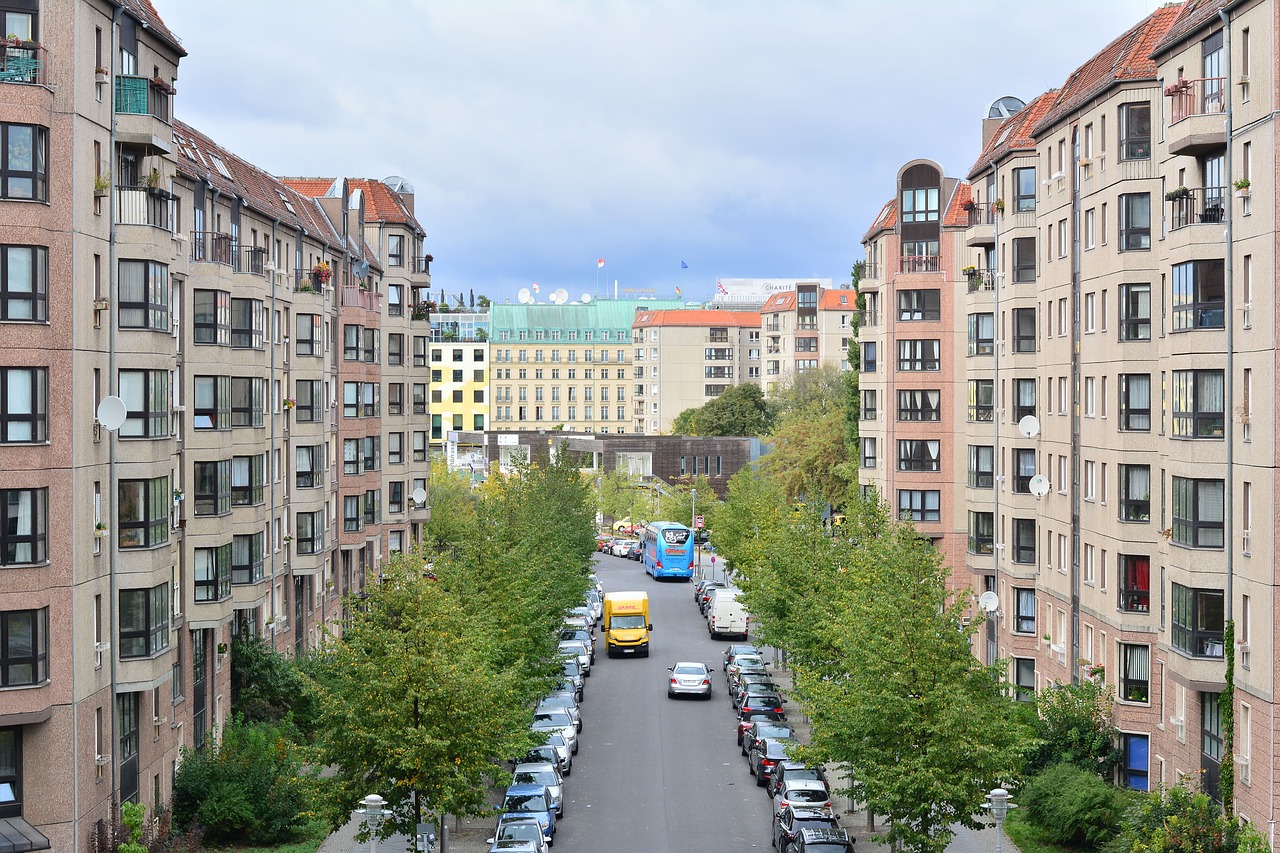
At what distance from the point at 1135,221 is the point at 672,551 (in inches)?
2430

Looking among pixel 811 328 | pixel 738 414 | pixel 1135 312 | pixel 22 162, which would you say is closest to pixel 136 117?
pixel 22 162

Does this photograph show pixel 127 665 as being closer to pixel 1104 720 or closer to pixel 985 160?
pixel 1104 720

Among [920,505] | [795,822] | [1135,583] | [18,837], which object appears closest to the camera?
[18,837]

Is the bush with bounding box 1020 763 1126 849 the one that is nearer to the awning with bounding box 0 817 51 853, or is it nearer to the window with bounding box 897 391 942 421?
the awning with bounding box 0 817 51 853

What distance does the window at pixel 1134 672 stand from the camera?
130ft

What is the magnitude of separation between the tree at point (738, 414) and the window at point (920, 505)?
87.2 meters

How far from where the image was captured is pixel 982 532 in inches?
2131

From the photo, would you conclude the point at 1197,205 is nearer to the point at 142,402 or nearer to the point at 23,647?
the point at 142,402

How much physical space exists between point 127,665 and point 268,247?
2147cm

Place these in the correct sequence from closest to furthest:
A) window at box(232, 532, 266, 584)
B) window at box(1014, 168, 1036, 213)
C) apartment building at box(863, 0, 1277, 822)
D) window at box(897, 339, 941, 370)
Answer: apartment building at box(863, 0, 1277, 822) < window at box(232, 532, 266, 584) < window at box(1014, 168, 1036, 213) < window at box(897, 339, 941, 370)

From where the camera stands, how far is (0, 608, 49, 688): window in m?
28.3

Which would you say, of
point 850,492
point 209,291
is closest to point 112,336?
point 209,291

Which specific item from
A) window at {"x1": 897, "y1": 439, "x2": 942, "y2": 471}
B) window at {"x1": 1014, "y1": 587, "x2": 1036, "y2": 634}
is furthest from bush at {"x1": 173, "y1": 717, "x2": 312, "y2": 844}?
window at {"x1": 897, "y1": 439, "x2": 942, "y2": 471}

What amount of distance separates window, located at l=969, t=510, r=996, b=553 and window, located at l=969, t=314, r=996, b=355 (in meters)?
6.05
